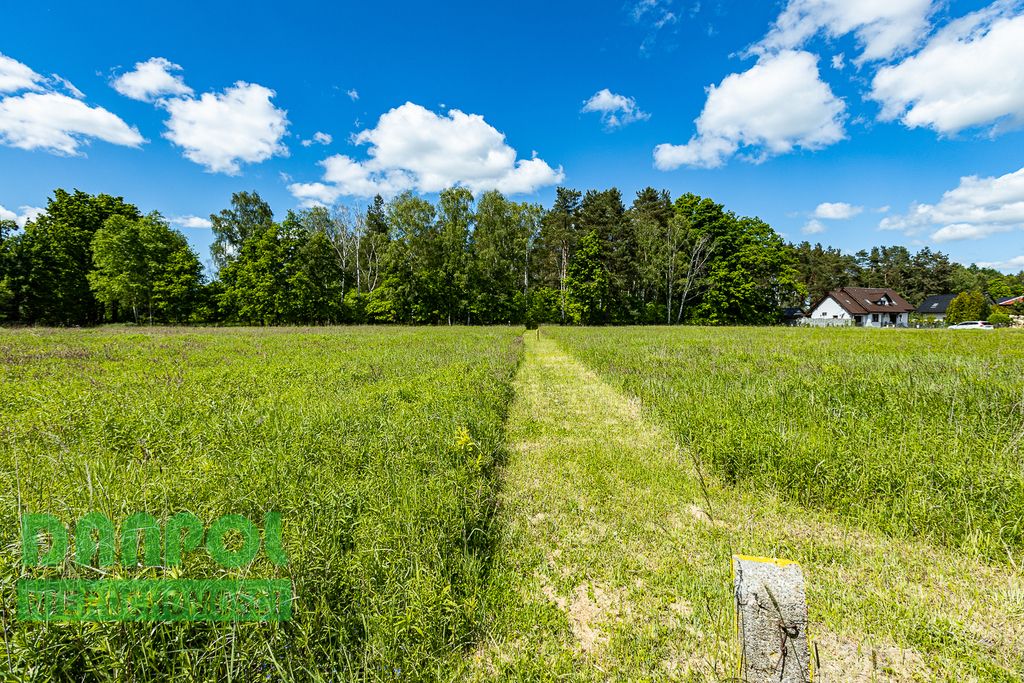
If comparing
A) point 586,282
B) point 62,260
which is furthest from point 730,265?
point 62,260

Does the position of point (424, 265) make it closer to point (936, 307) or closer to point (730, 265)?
point (730, 265)

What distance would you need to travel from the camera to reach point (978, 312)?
4647 cm

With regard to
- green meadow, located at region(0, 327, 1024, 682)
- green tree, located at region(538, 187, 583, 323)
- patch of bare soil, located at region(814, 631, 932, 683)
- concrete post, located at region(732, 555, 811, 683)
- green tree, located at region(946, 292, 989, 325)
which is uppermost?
green tree, located at region(538, 187, 583, 323)

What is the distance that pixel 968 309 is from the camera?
47094 millimetres

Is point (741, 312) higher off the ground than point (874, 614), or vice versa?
point (741, 312)

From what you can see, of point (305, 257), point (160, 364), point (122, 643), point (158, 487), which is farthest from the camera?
point (305, 257)

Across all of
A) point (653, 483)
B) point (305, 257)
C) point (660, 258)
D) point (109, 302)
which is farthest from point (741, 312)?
point (109, 302)

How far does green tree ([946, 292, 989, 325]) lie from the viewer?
153 feet

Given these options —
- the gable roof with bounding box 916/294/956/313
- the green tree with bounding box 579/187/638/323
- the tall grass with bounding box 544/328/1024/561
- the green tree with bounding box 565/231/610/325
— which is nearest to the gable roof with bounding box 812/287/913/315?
the gable roof with bounding box 916/294/956/313

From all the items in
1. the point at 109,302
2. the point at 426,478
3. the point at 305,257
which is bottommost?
the point at 426,478

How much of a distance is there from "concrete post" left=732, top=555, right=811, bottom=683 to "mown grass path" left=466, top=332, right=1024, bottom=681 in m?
1.03

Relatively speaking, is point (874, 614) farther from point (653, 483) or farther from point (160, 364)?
point (160, 364)

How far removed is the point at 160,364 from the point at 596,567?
12090 mm

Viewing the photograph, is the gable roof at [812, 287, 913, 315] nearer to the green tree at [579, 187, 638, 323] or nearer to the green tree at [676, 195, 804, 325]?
the green tree at [676, 195, 804, 325]
